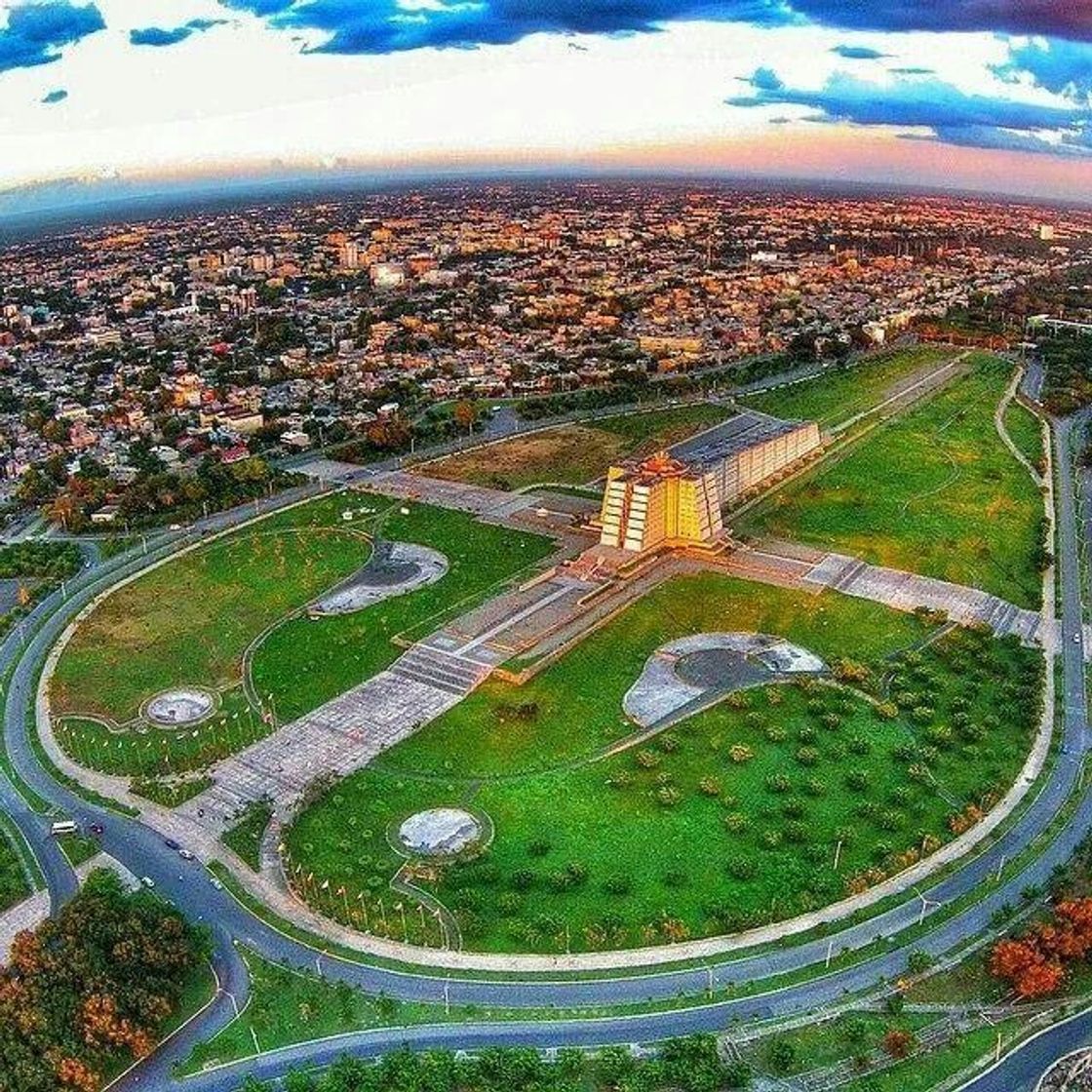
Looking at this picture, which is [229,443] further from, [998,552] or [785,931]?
[785,931]

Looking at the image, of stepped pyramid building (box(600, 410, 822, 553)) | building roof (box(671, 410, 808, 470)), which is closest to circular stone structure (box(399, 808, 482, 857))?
stepped pyramid building (box(600, 410, 822, 553))

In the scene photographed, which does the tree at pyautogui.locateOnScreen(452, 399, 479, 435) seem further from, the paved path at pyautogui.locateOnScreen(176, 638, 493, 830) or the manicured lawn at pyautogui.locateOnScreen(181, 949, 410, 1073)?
the manicured lawn at pyautogui.locateOnScreen(181, 949, 410, 1073)

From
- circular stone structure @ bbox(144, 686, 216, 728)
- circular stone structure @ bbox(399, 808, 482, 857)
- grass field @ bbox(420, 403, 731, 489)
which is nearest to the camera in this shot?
circular stone structure @ bbox(399, 808, 482, 857)

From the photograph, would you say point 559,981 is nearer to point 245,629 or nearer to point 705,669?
point 705,669

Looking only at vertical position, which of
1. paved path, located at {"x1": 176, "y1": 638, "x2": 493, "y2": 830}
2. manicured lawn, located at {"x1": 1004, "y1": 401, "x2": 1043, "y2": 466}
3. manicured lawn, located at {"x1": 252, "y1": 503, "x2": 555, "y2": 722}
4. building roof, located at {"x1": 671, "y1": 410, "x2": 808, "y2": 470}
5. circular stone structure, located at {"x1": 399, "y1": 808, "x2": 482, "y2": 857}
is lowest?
circular stone structure, located at {"x1": 399, "y1": 808, "x2": 482, "y2": 857}

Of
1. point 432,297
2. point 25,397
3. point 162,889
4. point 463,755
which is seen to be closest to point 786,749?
point 463,755

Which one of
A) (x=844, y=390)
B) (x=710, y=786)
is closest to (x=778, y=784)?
(x=710, y=786)
